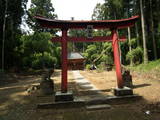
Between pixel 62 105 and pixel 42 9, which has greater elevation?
pixel 42 9

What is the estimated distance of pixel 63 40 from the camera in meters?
6.11

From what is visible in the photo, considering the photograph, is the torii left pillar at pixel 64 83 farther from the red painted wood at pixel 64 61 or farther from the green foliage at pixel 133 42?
the green foliage at pixel 133 42

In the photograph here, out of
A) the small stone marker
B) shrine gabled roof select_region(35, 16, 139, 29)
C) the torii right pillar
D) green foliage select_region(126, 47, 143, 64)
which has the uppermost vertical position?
shrine gabled roof select_region(35, 16, 139, 29)

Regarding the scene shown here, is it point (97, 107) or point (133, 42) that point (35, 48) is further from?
point (97, 107)

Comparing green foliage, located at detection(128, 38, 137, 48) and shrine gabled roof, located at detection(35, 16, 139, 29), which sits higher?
green foliage, located at detection(128, 38, 137, 48)

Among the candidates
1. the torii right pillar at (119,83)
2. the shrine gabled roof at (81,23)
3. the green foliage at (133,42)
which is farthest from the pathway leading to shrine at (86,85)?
the green foliage at (133,42)

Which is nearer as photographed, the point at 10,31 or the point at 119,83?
the point at 119,83

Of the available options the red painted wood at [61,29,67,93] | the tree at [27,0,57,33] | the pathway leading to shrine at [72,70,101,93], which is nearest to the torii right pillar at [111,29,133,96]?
the pathway leading to shrine at [72,70,101,93]

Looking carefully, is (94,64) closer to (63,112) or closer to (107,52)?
(107,52)

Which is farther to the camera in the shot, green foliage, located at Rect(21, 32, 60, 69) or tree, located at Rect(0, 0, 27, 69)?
green foliage, located at Rect(21, 32, 60, 69)

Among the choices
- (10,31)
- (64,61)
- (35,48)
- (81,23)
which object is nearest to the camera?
(64,61)

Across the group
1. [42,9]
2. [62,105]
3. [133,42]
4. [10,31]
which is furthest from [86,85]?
[42,9]

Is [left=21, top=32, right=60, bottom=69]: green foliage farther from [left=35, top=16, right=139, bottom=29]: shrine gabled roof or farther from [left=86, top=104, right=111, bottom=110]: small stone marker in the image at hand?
[left=86, top=104, right=111, bottom=110]: small stone marker

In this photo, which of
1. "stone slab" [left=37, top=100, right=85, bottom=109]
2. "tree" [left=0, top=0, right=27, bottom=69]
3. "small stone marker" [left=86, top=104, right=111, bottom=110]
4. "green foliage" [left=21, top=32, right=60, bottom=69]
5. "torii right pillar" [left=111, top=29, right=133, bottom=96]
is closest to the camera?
"small stone marker" [left=86, top=104, right=111, bottom=110]
